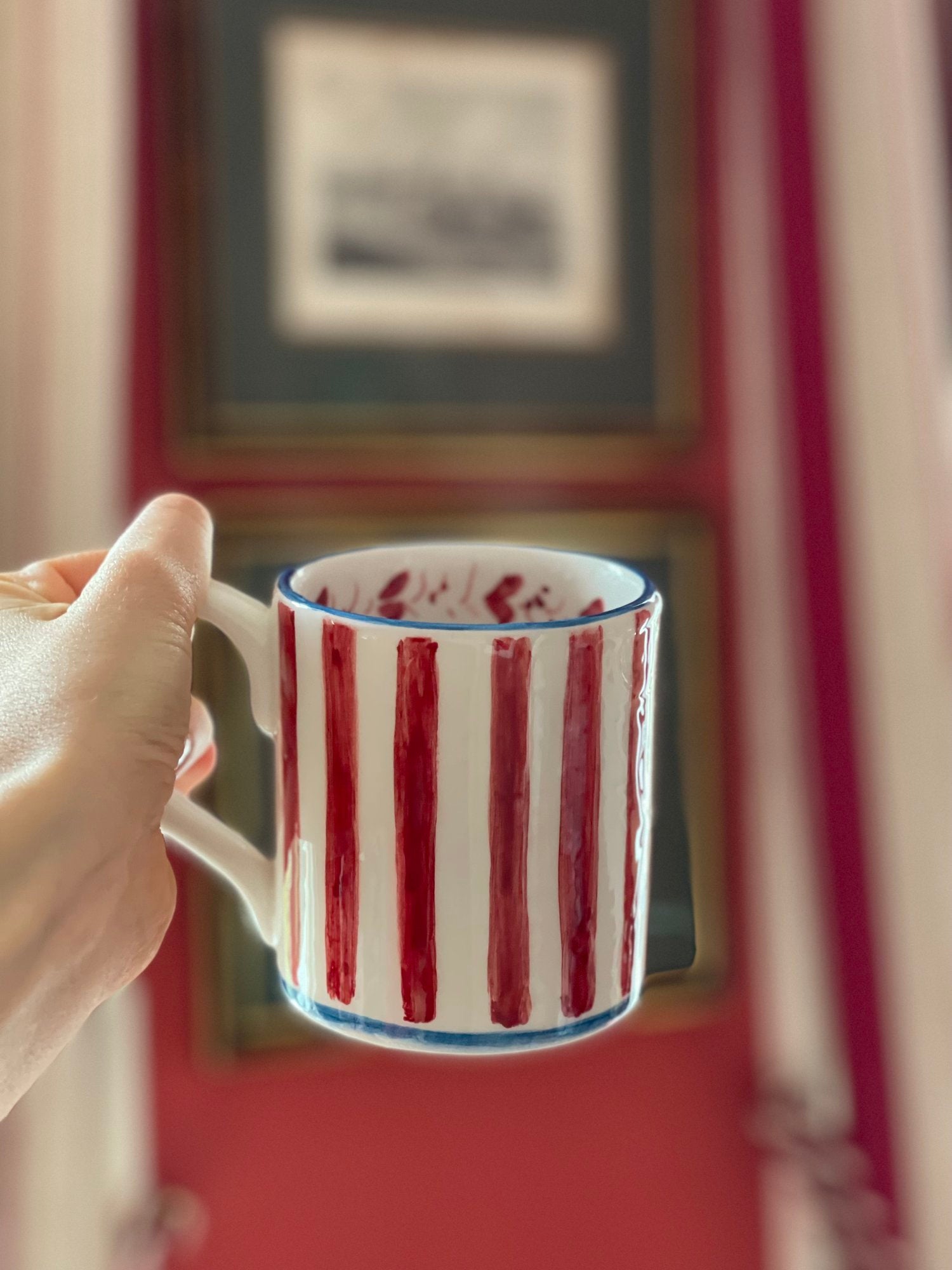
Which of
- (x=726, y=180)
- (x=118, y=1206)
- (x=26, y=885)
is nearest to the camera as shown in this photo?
(x=26, y=885)

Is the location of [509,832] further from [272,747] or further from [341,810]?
[272,747]

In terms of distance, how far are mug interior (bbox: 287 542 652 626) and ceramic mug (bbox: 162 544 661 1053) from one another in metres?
0.03

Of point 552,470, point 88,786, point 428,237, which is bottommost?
point 88,786

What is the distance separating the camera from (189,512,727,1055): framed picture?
91cm

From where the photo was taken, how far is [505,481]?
42.2 inches

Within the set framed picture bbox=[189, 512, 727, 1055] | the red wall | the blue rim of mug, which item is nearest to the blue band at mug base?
the blue rim of mug

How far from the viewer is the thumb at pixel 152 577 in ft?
1.25

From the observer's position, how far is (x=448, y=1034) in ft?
1.28

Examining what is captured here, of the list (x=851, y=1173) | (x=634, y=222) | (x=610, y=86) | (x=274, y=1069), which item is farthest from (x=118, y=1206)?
(x=610, y=86)

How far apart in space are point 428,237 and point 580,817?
0.79m

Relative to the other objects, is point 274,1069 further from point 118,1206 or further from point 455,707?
point 455,707

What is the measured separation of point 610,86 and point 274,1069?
102cm

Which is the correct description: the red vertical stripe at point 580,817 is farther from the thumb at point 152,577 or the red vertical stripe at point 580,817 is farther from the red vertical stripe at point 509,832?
the thumb at point 152,577

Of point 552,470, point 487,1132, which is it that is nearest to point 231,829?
point 552,470
